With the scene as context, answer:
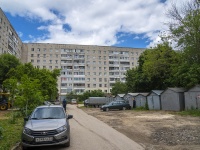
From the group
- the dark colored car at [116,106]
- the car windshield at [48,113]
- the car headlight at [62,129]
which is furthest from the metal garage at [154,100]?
the car headlight at [62,129]

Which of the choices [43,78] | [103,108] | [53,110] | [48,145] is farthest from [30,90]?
[103,108]

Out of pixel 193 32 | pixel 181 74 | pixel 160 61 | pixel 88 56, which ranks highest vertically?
pixel 88 56

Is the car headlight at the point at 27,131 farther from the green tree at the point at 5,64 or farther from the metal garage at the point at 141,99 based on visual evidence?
the green tree at the point at 5,64

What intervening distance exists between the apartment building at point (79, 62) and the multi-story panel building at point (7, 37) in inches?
606

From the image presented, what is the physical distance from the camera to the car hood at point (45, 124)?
8.05 meters

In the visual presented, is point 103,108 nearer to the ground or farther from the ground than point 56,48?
nearer to the ground

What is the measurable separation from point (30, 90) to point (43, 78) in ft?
51.6

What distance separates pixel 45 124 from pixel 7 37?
179 feet

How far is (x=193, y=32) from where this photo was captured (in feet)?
88.3

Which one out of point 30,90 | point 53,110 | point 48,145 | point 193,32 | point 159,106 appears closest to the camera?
point 48,145

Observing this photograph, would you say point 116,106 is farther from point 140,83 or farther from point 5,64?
point 5,64

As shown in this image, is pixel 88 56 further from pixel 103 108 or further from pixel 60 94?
pixel 103 108

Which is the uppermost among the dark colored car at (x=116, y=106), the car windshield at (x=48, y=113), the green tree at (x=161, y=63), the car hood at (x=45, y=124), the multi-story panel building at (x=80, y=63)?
the multi-story panel building at (x=80, y=63)

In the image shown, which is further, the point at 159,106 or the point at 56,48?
the point at 56,48
